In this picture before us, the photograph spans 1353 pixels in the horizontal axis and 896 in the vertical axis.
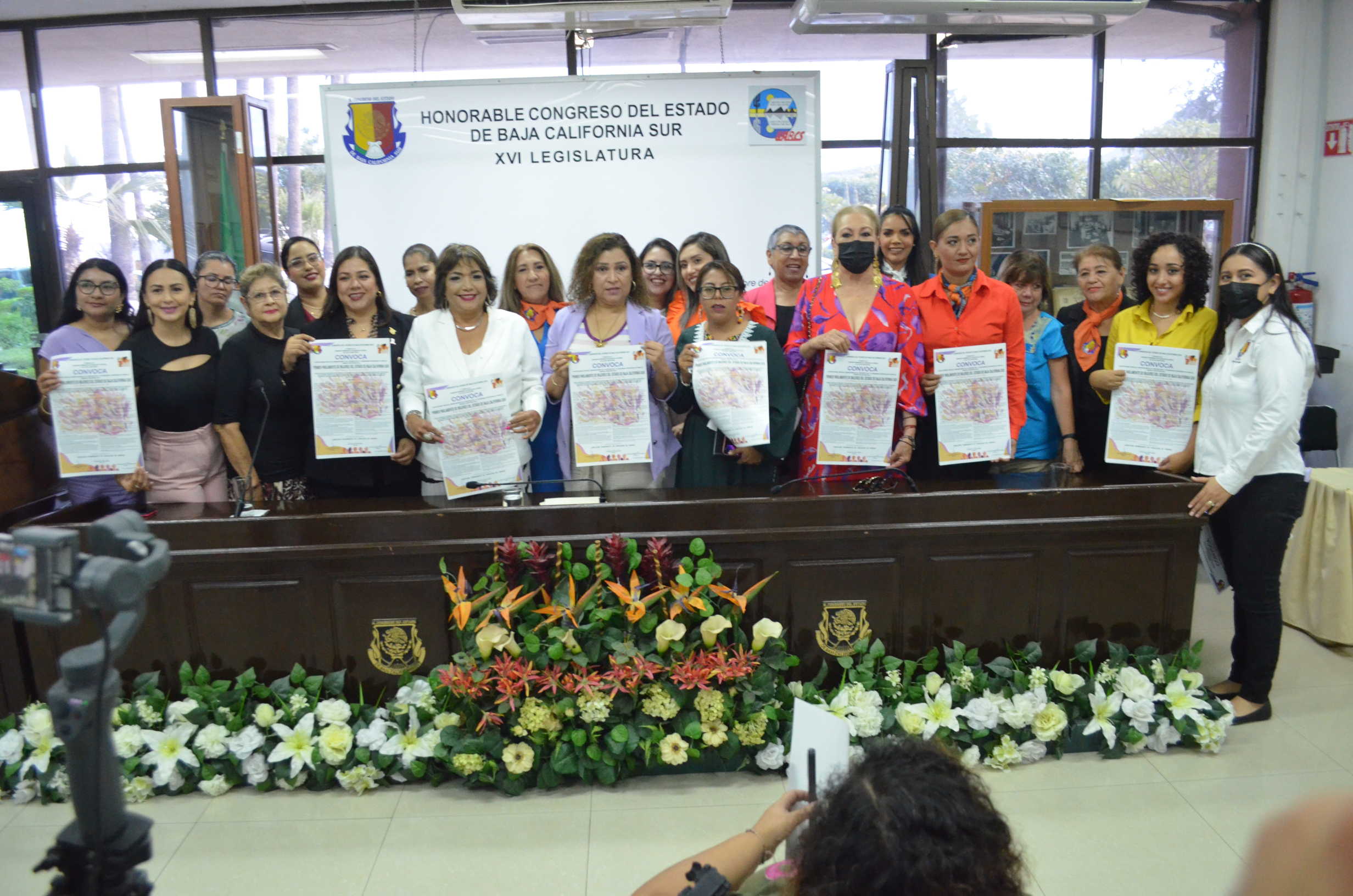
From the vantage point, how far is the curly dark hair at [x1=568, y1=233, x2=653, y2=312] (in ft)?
11.1

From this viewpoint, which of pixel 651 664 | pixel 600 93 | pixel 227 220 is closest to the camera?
pixel 651 664

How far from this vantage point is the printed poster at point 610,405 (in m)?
3.25

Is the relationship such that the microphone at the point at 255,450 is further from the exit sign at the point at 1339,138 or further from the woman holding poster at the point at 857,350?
the exit sign at the point at 1339,138

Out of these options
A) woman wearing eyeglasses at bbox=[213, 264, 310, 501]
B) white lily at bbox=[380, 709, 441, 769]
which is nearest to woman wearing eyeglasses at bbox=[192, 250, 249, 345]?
woman wearing eyeglasses at bbox=[213, 264, 310, 501]

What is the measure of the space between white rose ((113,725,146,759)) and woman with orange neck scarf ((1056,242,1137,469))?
10.8ft

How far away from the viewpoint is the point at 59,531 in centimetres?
98

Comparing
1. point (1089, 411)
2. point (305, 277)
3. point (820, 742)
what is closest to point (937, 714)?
point (1089, 411)

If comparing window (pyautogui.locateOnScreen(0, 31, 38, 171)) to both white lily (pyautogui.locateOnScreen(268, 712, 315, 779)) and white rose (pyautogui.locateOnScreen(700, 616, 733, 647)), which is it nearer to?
white lily (pyautogui.locateOnScreen(268, 712, 315, 779))

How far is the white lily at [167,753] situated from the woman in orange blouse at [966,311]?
99.7 inches

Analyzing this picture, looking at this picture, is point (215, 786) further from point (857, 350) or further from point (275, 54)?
point (275, 54)

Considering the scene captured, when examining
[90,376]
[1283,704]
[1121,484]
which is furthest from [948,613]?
[90,376]

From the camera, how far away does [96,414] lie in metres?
3.20

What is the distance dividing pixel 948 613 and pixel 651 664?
953mm

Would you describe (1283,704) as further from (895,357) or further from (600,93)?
(600,93)
